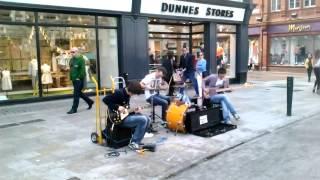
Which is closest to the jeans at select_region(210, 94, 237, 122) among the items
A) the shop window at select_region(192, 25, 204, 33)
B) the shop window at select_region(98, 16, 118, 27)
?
the shop window at select_region(98, 16, 118, 27)

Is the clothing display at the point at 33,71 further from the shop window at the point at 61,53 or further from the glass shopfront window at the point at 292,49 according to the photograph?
the glass shopfront window at the point at 292,49

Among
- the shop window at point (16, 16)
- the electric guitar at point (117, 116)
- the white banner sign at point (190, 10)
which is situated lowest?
the electric guitar at point (117, 116)

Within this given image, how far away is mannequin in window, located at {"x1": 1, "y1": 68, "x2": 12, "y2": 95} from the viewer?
40.2 ft

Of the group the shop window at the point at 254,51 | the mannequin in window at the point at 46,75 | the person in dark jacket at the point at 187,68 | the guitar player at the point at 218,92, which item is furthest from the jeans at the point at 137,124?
the shop window at the point at 254,51

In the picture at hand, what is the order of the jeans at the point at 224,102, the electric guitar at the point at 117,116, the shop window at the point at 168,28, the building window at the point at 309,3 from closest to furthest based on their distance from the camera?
the electric guitar at the point at 117,116 < the jeans at the point at 224,102 < the shop window at the point at 168,28 < the building window at the point at 309,3

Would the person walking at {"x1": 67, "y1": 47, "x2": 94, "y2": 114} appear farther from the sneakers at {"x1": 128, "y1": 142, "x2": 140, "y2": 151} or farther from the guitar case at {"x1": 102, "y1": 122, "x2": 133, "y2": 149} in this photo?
the sneakers at {"x1": 128, "y1": 142, "x2": 140, "y2": 151}

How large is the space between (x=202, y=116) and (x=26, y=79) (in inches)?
270

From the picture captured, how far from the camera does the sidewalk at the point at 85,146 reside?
235 inches

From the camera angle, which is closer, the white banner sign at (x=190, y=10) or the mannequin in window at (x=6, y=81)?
the mannequin in window at (x=6, y=81)

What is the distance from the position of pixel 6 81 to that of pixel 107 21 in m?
4.12

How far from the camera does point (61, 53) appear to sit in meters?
13.5

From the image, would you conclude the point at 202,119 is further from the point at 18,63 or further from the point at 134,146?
the point at 18,63

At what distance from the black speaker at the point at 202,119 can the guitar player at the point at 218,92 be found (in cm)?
22

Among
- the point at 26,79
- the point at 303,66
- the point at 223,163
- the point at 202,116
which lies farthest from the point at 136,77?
the point at 303,66
